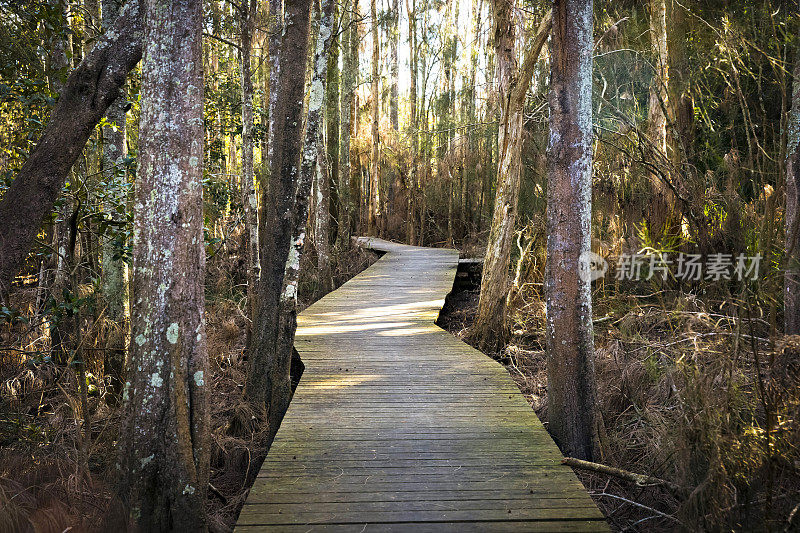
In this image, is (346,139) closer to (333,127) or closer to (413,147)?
(333,127)

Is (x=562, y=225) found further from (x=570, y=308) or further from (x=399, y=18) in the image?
(x=399, y=18)

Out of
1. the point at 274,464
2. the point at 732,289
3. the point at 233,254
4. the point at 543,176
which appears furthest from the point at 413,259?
the point at 274,464

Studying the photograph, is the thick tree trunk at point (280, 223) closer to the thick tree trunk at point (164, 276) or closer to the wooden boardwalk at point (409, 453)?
the wooden boardwalk at point (409, 453)

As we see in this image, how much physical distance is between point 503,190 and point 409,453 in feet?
13.1

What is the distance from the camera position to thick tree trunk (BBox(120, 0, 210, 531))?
3.09 m

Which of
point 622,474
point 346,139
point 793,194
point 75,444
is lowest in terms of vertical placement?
point 75,444

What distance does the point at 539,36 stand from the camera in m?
5.58

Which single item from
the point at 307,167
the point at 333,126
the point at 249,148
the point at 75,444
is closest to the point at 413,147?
the point at 333,126

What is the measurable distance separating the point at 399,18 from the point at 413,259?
38.5 feet

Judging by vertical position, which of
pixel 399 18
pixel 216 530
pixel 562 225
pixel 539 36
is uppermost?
pixel 399 18

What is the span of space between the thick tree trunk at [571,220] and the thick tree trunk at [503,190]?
A: 245cm

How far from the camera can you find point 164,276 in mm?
3115

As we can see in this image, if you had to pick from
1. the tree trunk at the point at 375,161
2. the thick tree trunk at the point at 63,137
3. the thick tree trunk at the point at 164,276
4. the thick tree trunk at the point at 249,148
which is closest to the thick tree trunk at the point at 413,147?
the tree trunk at the point at 375,161

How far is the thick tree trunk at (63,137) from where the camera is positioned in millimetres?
3443
